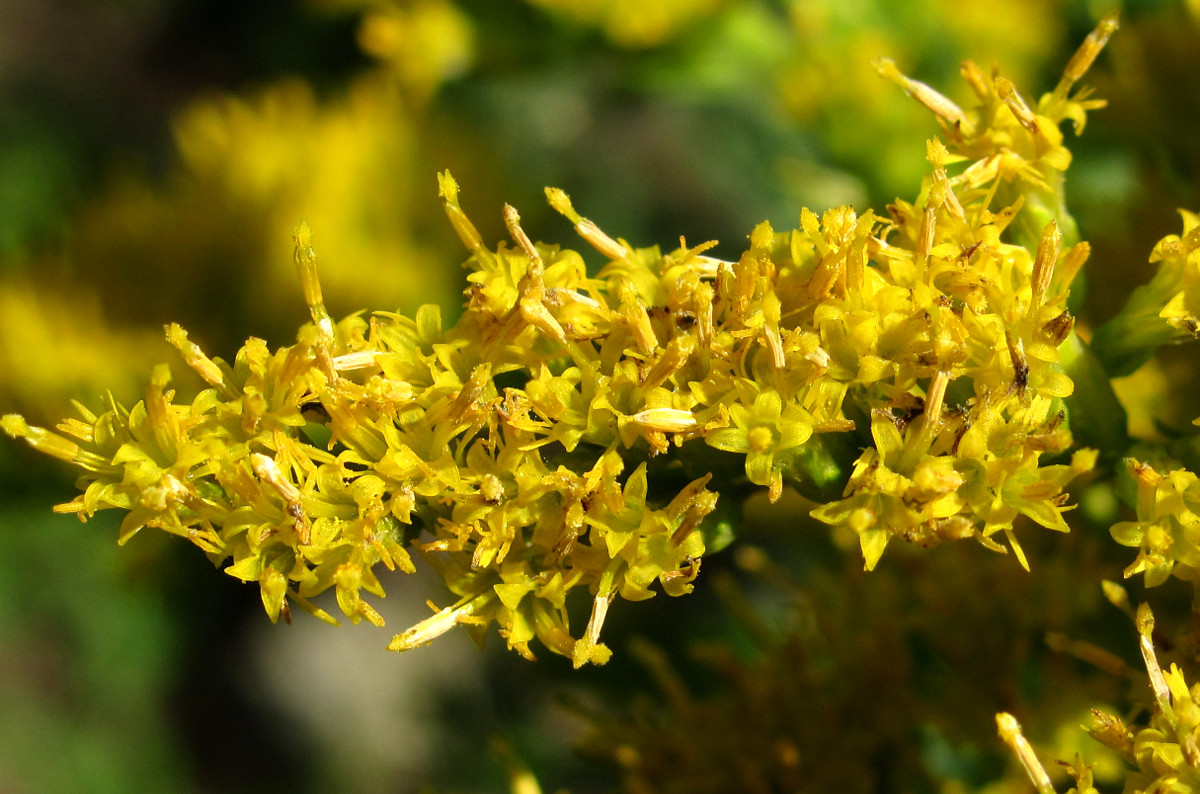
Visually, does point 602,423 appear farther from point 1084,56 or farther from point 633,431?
point 1084,56

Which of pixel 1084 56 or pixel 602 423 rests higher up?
pixel 1084 56

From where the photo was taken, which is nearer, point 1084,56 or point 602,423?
point 602,423

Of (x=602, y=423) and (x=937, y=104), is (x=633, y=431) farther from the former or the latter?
(x=937, y=104)

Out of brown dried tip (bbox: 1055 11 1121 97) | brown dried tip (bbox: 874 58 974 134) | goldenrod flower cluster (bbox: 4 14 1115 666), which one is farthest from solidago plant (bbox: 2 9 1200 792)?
brown dried tip (bbox: 1055 11 1121 97)

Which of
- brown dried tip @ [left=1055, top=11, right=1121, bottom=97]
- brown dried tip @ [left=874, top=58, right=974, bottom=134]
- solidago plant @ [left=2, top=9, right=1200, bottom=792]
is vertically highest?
brown dried tip @ [left=1055, top=11, right=1121, bottom=97]

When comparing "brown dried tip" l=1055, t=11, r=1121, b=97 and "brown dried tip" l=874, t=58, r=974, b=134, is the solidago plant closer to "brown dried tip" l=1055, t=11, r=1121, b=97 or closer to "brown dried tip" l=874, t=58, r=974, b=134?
"brown dried tip" l=874, t=58, r=974, b=134

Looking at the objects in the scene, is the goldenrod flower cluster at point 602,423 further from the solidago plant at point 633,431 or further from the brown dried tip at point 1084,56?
the brown dried tip at point 1084,56

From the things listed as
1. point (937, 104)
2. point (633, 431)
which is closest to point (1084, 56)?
point (937, 104)

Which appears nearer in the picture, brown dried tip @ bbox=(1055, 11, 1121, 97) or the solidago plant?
the solidago plant

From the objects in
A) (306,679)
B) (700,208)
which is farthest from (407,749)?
(700,208)
